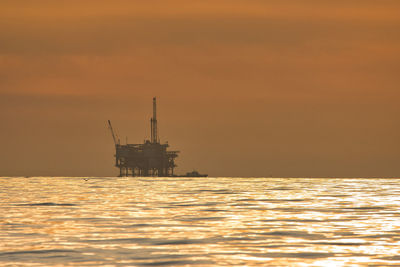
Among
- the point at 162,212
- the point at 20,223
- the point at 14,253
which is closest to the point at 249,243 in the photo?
the point at 14,253

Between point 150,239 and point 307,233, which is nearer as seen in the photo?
point 150,239

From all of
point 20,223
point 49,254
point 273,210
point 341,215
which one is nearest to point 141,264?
point 49,254

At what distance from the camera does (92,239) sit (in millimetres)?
37250

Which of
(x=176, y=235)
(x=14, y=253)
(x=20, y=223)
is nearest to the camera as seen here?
(x=14, y=253)

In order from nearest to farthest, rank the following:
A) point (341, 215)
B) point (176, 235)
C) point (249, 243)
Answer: point (249, 243), point (176, 235), point (341, 215)

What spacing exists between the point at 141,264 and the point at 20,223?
64.9ft

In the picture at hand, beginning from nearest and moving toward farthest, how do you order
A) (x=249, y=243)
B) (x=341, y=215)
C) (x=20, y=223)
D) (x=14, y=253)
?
(x=14, y=253), (x=249, y=243), (x=20, y=223), (x=341, y=215)

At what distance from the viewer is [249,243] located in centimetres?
3566

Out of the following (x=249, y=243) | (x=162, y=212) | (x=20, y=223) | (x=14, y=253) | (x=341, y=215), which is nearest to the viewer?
(x=14, y=253)

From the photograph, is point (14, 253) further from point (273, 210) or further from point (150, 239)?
point (273, 210)

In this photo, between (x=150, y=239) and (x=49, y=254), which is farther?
(x=150, y=239)

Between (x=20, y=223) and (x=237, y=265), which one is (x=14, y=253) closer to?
(x=237, y=265)

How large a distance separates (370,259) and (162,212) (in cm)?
2995

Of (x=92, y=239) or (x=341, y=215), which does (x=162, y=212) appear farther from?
(x=92, y=239)
